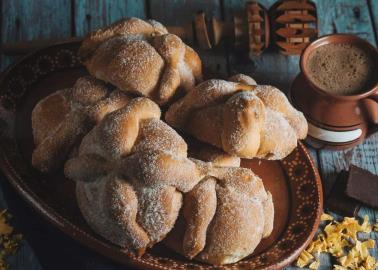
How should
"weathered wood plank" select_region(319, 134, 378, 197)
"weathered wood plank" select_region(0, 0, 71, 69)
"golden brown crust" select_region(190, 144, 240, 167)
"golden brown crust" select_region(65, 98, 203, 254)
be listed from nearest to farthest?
1. "golden brown crust" select_region(65, 98, 203, 254)
2. "golden brown crust" select_region(190, 144, 240, 167)
3. "weathered wood plank" select_region(319, 134, 378, 197)
4. "weathered wood plank" select_region(0, 0, 71, 69)

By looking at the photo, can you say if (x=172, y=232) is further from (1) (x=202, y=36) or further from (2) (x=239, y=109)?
(1) (x=202, y=36)

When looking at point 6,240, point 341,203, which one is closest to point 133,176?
point 6,240

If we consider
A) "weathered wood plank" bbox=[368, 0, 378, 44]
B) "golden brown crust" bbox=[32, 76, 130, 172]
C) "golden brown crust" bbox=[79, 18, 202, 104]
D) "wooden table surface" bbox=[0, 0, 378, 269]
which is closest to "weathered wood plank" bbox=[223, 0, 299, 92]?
"wooden table surface" bbox=[0, 0, 378, 269]

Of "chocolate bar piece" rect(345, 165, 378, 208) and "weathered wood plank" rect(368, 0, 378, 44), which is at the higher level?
"weathered wood plank" rect(368, 0, 378, 44)

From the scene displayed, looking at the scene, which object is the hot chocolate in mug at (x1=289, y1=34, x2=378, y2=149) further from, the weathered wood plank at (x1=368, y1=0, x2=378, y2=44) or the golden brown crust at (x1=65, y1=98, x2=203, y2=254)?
the golden brown crust at (x1=65, y1=98, x2=203, y2=254)

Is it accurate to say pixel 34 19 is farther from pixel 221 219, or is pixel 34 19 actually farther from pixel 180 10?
pixel 221 219

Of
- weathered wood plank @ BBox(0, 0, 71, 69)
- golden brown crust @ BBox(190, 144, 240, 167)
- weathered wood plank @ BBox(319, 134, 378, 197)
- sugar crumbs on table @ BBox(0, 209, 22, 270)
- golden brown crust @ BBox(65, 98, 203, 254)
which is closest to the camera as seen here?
golden brown crust @ BBox(65, 98, 203, 254)

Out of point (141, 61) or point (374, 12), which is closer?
point (141, 61)

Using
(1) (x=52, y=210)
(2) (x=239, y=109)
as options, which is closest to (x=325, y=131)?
(2) (x=239, y=109)
